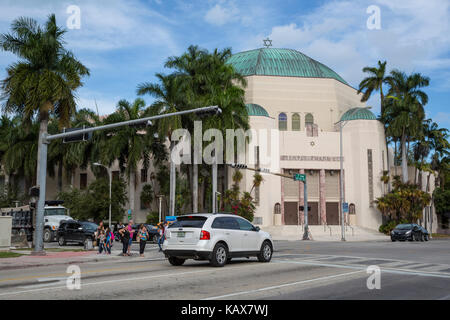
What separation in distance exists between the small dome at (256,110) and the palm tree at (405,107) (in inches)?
631

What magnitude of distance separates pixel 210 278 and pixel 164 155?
42.8 metres

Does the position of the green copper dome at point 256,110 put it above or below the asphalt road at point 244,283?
above

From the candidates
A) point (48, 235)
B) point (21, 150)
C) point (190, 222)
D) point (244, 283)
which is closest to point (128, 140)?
point (21, 150)

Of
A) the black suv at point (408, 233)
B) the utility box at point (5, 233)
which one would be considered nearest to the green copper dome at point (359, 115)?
the black suv at point (408, 233)

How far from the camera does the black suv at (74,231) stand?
103 ft

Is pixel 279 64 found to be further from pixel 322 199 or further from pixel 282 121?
pixel 322 199

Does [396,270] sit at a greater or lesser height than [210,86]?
lesser

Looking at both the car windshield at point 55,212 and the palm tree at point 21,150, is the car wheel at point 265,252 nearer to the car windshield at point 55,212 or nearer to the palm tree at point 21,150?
the car windshield at point 55,212

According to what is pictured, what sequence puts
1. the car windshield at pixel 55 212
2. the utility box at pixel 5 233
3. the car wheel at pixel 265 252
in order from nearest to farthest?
the car wheel at pixel 265 252 → the utility box at pixel 5 233 → the car windshield at pixel 55 212

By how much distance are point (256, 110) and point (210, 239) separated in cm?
4638

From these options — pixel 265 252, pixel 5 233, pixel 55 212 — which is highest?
pixel 55 212

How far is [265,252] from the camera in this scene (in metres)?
16.8

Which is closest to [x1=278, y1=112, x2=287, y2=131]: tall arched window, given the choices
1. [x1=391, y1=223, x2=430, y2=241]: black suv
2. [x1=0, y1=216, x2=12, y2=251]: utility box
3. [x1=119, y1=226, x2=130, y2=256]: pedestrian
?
[x1=391, y1=223, x2=430, y2=241]: black suv
